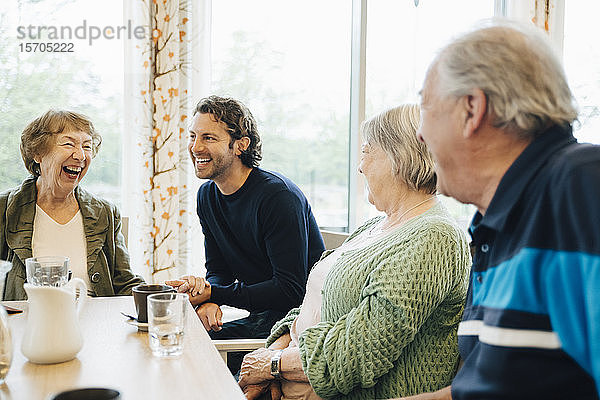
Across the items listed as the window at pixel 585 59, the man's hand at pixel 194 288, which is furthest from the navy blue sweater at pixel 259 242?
the window at pixel 585 59

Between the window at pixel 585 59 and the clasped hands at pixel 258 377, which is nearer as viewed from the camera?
the clasped hands at pixel 258 377

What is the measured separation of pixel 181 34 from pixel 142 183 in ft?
2.51

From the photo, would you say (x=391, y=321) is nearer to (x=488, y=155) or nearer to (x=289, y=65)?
(x=488, y=155)

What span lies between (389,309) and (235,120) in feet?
4.15

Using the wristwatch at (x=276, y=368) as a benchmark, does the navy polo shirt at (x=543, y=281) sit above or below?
above

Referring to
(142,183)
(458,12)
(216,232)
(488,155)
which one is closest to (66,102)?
(142,183)

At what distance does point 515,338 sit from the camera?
90cm

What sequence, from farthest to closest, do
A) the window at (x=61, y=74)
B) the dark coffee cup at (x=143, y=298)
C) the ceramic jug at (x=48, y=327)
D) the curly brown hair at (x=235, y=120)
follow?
1. the window at (x=61, y=74)
2. the curly brown hair at (x=235, y=120)
3. the dark coffee cup at (x=143, y=298)
4. the ceramic jug at (x=48, y=327)

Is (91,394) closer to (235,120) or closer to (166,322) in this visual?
(166,322)

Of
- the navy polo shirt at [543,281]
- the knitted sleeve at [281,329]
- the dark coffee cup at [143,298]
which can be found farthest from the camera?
the knitted sleeve at [281,329]

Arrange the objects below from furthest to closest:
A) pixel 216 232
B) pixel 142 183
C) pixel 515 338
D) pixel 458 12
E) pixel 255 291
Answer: pixel 458 12 < pixel 142 183 < pixel 216 232 < pixel 255 291 < pixel 515 338

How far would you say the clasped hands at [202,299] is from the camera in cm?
211

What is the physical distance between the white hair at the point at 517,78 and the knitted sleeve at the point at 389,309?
1.62 feet

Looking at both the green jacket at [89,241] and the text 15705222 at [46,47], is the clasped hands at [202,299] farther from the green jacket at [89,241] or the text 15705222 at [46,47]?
the text 15705222 at [46,47]
